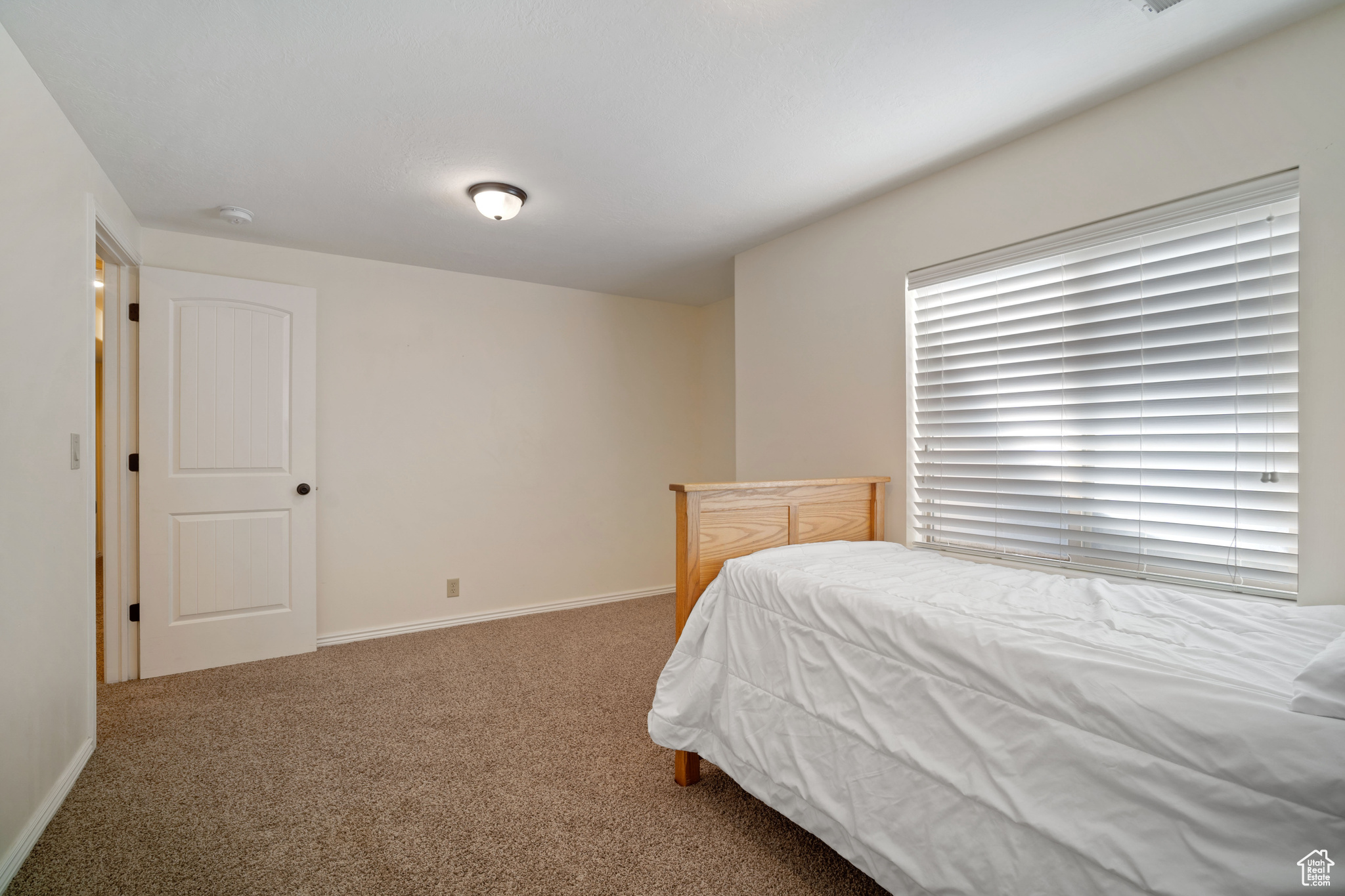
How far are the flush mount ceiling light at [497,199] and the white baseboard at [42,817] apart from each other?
250cm

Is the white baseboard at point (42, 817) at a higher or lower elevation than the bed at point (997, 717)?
lower

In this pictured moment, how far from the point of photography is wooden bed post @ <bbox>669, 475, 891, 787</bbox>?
196cm

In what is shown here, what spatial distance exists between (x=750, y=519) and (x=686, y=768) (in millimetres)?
842

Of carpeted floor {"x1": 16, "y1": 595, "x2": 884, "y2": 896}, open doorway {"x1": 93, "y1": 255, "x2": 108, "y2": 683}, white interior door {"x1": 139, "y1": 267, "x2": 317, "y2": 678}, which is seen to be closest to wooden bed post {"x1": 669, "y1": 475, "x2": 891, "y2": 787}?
carpeted floor {"x1": 16, "y1": 595, "x2": 884, "y2": 896}

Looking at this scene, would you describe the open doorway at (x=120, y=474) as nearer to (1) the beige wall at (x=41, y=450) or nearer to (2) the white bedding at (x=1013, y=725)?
(1) the beige wall at (x=41, y=450)

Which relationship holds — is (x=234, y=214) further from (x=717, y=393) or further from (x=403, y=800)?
(x=717, y=393)

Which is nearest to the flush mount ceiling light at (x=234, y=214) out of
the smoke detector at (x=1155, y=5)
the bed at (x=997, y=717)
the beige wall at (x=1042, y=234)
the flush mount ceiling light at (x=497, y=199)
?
Result: the flush mount ceiling light at (x=497, y=199)

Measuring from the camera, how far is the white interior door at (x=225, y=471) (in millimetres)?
3004

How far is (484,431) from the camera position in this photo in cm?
400

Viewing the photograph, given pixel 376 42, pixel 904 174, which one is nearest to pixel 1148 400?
pixel 904 174

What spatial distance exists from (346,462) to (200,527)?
29.6 inches

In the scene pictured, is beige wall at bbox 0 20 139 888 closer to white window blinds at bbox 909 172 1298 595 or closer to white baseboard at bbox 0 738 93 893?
white baseboard at bbox 0 738 93 893

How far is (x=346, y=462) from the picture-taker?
11.7 feet

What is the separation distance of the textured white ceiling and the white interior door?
54 cm
